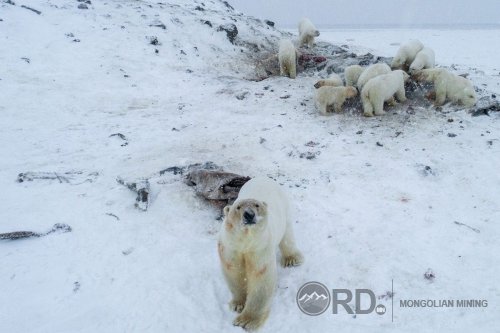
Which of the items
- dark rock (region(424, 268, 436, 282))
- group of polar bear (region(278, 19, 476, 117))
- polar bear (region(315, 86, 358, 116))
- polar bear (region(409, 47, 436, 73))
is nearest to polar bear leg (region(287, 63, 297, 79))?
group of polar bear (region(278, 19, 476, 117))

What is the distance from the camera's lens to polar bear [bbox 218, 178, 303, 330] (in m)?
3.34

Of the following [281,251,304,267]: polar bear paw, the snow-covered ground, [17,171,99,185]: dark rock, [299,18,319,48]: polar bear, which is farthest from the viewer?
[299,18,319,48]: polar bear

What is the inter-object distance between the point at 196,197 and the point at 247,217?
2145mm

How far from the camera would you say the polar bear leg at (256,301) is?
3582mm

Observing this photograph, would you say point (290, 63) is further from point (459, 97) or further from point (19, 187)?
point (19, 187)

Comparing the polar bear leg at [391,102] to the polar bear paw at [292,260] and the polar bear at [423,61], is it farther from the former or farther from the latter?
the polar bear paw at [292,260]

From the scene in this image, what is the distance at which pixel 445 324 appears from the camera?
11.7 ft

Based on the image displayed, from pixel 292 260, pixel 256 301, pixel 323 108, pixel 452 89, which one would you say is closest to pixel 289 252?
pixel 292 260

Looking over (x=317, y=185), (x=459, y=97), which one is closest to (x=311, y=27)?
(x=459, y=97)

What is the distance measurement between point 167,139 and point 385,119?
4261mm

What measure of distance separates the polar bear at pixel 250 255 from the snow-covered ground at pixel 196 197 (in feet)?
0.61

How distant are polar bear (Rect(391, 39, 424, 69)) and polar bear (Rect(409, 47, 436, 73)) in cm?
23

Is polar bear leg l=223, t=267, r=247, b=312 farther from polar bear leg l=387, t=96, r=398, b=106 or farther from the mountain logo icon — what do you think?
polar bear leg l=387, t=96, r=398, b=106

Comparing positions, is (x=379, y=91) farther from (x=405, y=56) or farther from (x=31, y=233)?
(x=31, y=233)
